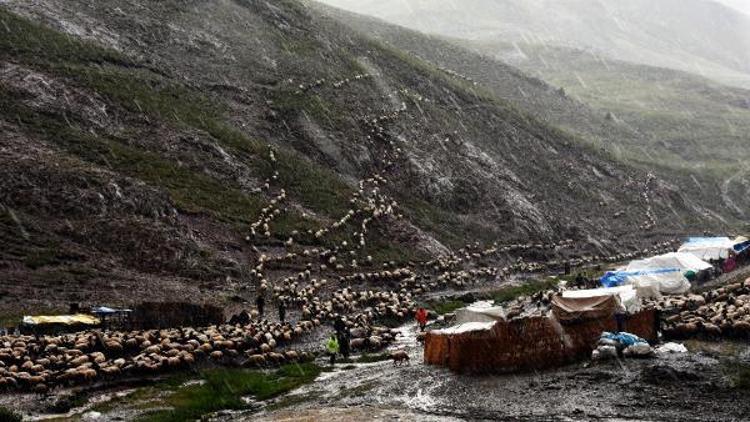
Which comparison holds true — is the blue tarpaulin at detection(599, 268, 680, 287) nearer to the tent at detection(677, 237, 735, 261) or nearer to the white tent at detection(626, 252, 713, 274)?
the white tent at detection(626, 252, 713, 274)

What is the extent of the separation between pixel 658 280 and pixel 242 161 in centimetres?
3526

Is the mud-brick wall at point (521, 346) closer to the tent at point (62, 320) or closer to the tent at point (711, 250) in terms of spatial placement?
the tent at point (62, 320)

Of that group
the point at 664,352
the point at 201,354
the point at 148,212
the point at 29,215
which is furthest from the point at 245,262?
the point at 664,352

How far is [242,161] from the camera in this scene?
62.7 metres

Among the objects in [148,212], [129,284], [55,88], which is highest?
[55,88]

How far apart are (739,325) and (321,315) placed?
77.0 ft

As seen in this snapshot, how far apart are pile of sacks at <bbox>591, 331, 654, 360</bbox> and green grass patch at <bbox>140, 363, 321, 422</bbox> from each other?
11956 millimetres

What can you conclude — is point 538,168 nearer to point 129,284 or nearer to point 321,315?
point 321,315

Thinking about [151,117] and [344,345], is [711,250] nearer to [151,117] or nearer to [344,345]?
[344,345]

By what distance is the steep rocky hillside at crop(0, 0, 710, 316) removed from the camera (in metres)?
46.3

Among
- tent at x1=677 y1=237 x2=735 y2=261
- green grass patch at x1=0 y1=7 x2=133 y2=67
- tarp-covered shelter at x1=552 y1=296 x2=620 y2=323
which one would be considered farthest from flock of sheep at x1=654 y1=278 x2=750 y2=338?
green grass patch at x1=0 y1=7 x2=133 y2=67

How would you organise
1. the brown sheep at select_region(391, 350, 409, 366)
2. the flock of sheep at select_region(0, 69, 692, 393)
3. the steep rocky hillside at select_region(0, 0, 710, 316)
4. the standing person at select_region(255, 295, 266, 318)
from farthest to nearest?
1. the steep rocky hillside at select_region(0, 0, 710, 316)
2. the standing person at select_region(255, 295, 266, 318)
3. the brown sheep at select_region(391, 350, 409, 366)
4. the flock of sheep at select_region(0, 69, 692, 393)

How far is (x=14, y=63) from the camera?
57281 millimetres

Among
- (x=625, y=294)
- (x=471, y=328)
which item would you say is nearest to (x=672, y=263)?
(x=625, y=294)
